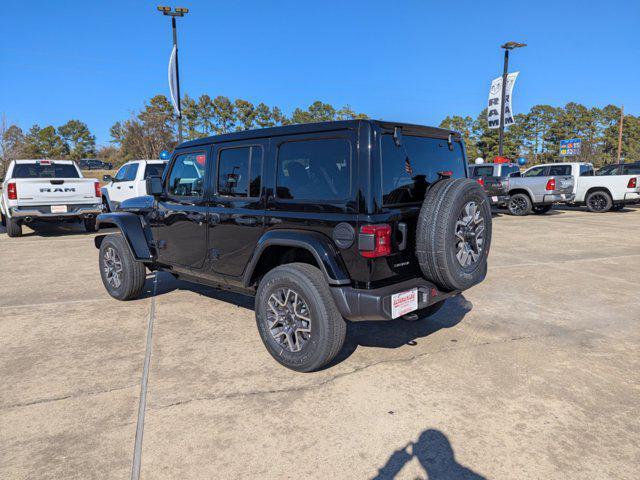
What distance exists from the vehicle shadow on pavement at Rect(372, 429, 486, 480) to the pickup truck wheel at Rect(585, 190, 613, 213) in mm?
16270

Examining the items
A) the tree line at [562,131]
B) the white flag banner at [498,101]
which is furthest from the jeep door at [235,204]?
the tree line at [562,131]

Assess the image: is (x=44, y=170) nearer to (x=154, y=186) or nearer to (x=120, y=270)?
(x=120, y=270)

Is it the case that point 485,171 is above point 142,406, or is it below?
above

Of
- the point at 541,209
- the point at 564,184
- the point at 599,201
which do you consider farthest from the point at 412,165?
the point at 599,201

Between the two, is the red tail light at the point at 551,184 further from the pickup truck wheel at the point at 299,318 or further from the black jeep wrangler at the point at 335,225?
the pickup truck wheel at the point at 299,318

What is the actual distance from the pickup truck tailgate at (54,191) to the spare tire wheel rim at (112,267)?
601cm

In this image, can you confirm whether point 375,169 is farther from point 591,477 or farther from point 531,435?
point 591,477

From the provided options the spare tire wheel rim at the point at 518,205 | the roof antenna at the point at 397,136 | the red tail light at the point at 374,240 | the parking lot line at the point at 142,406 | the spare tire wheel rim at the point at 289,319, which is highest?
the roof antenna at the point at 397,136

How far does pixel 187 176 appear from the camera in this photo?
14.5 ft

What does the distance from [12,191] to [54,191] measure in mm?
802

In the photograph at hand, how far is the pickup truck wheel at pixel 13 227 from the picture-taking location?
1045cm

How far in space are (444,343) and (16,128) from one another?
53.1 meters

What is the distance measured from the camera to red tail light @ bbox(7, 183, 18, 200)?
9727 millimetres

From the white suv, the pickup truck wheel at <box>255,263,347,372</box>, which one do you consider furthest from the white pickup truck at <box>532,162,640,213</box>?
the pickup truck wheel at <box>255,263,347,372</box>
